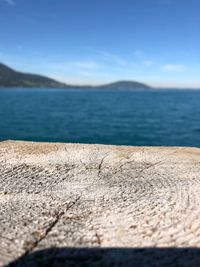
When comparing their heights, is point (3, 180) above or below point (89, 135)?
above

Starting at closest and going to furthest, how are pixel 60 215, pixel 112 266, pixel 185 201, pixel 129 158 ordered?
1. pixel 112 266
2. pixel 60 215
3. pixel 185 201
4. pixel 129 158

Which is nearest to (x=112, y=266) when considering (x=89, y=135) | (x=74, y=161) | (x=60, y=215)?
(x=60, y=215)

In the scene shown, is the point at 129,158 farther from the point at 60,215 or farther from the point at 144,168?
the point at 60,215

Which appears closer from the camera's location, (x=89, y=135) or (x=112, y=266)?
(x=112, y=266)

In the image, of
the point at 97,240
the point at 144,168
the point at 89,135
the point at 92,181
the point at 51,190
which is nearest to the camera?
the point at 97,240

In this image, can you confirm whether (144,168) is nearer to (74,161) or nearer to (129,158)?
(129,158)

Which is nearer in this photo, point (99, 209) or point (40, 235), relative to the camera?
point (40, 235)

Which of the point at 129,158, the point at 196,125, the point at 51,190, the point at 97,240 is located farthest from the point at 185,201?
the point at 196,125
